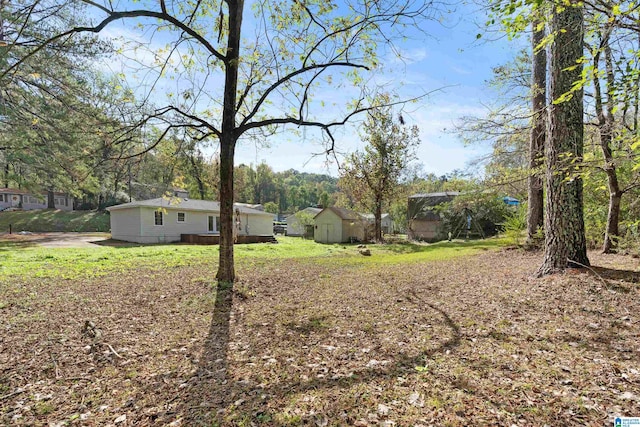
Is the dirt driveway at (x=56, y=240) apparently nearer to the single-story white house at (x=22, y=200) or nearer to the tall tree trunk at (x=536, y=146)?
the tall tree trunk at (x=536, y=146)

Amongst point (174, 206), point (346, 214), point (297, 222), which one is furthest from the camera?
point (297, 222)

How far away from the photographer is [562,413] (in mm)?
2084

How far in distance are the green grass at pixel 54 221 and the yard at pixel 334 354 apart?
26.8 meters

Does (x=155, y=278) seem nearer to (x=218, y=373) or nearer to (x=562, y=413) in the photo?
(x=218, y=373)

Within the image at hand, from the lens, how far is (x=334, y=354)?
3.22m

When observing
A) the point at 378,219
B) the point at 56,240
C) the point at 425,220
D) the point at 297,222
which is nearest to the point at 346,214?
the point at 378,219

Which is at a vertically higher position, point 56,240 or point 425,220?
point 425,220

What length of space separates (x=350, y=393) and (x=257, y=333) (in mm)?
1829

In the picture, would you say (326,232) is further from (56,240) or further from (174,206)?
(56,240)

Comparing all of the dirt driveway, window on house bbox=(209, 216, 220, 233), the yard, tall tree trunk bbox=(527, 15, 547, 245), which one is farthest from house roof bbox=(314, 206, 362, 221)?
the yard

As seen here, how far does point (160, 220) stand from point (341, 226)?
13.4m

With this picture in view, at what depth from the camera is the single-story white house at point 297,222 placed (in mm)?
33656

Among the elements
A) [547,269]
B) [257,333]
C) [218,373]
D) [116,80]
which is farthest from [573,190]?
[116,80]

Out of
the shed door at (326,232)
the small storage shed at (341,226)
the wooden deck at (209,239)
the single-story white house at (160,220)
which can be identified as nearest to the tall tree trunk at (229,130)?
the single-story white house at (160,220)
